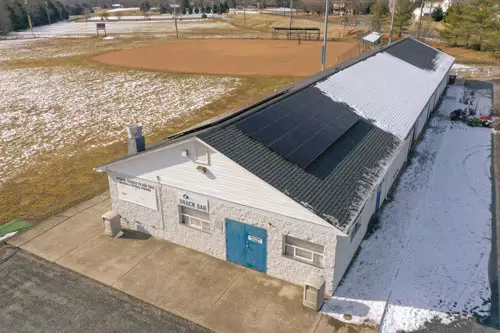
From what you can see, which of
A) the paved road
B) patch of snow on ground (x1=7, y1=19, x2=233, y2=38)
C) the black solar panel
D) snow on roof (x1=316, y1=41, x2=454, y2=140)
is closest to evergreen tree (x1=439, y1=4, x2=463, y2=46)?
snow on roof (x1=316, y1=41, x2=454, y2=140)

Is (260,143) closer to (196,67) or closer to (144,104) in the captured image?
(144,104)

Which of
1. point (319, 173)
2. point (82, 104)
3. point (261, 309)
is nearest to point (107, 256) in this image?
point (261, 309)

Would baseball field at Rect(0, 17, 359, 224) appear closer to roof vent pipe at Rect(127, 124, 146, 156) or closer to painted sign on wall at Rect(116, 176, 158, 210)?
painted sign on wall at Rect(116, 176, 158, 210)

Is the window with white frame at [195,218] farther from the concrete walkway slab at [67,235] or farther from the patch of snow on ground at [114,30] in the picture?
the patch of snow on ground at [114,30]

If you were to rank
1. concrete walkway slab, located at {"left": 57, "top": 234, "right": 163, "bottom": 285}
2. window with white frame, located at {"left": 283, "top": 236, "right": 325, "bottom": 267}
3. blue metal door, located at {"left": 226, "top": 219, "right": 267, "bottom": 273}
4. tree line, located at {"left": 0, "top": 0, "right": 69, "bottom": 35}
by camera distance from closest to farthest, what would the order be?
1. window with white frame, located at {"left": 283, "top": 236, "right": 325, "bottom": 267}
2. blue metal door, located at {"left": 226, "top": 219, "right": 267, "bottom": 273}
3. concrete walkway slab, located at {"left": 57, "top": 234, "right": 163, "bottom": 285}
4. tree line, located at {"left": 0, "top": 0, "right": 69, "bottom": 35}

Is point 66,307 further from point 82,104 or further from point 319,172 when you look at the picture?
point 82,104

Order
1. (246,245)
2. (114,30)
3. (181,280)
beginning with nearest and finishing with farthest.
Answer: (181,280)
(246,245)
(114,30)
